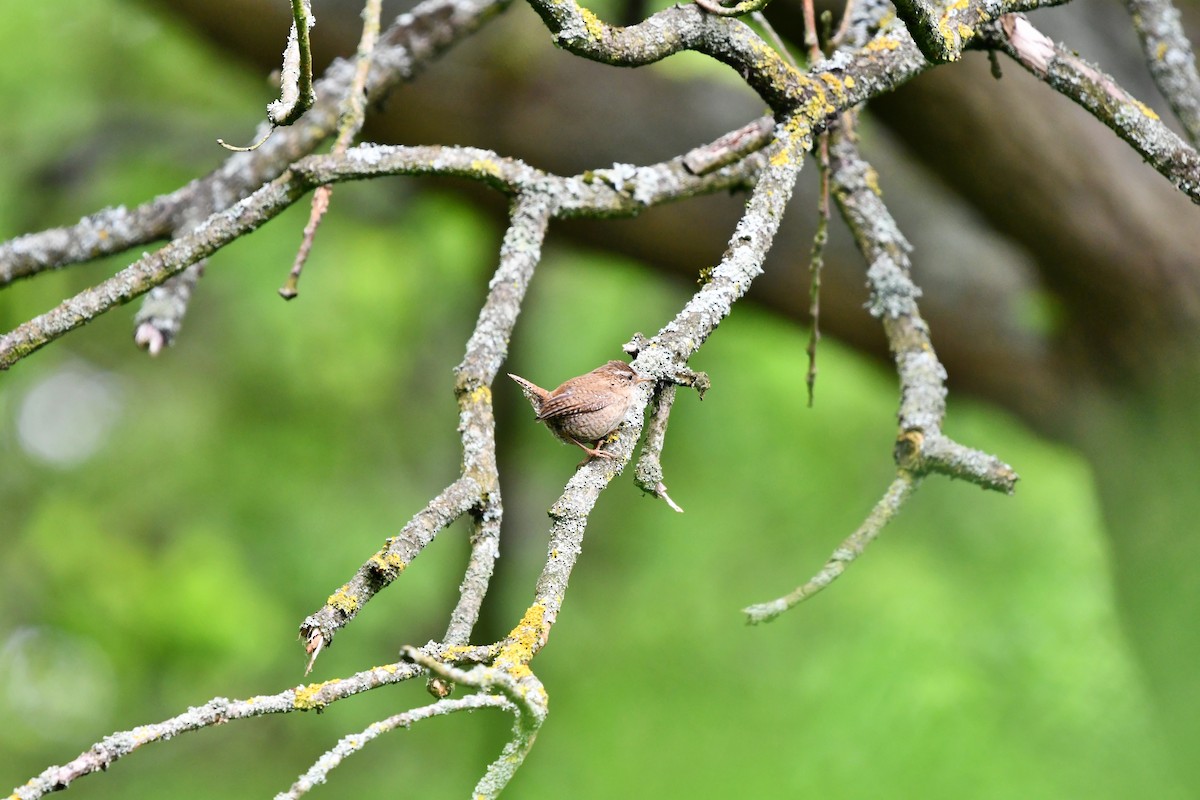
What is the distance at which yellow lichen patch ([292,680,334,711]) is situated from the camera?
1.30 m

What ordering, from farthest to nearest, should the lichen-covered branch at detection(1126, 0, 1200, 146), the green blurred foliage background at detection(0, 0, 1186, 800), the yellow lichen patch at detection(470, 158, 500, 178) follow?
the green blurred foliage background at detection(0, 0, 1186, 800)
the lichen-covered branch at detection(1126, 0, 1200, 146)
the yellow lichen patch at detection(470, 158, 500, 178)

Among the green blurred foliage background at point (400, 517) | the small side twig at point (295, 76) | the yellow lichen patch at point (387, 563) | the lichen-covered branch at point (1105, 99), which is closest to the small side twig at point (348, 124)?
the small side twig at point (295, 76)

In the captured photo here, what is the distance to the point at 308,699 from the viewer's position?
4.32 ft

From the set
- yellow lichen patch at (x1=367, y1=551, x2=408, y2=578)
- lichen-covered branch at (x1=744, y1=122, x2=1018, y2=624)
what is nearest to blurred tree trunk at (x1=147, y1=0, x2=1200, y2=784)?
lichen-covered branch at (x1=744, y1=122, x2=1018, y2=624)

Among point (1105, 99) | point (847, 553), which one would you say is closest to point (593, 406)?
point (847, 553)

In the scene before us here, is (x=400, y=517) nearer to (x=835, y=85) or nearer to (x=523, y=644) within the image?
(x=835, y=85)

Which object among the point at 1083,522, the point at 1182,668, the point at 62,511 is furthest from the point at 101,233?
the point at 1083,522

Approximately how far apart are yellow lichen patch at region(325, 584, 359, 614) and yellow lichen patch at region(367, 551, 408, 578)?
0.06 meters

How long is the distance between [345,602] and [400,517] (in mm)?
5539

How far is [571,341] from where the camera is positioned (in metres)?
6.69

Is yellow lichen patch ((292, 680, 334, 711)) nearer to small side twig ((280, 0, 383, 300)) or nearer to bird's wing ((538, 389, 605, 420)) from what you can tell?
bird's wing ((538, 389, 605, 420))

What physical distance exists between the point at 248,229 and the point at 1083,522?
5.33 m

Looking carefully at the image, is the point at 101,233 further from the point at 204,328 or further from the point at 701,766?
the point at 204,328

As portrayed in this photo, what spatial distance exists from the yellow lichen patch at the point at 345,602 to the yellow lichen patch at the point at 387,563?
0.20 feet
